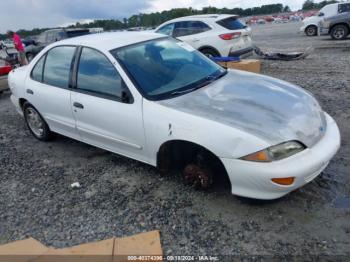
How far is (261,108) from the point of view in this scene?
3.01 meters

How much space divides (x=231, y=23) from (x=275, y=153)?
24.2 ft

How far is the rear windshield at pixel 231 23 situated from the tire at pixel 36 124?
19.8ft

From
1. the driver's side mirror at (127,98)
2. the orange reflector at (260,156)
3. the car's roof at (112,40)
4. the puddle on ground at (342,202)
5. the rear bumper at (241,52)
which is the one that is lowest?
the puddle on ground at (342,202)

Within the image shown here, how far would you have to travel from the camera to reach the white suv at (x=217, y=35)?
8953mm

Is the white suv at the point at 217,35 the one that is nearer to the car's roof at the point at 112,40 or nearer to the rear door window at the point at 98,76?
the car's roof at the point at 112,40

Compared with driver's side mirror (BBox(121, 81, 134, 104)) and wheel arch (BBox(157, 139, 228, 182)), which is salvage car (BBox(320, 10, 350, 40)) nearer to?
wheel arch (BBox(157, 139, 228, 182))

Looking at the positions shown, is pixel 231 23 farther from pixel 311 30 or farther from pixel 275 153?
pixel 311 30

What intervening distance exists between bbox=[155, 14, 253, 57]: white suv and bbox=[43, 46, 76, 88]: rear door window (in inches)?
216

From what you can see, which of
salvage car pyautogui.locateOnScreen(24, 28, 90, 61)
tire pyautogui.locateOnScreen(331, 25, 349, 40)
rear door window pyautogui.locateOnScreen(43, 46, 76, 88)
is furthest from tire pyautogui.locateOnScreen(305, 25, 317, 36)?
rear door window pyautogui.locateOnScreen(43, 46, 76, 88)

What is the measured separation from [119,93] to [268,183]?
1.77 m

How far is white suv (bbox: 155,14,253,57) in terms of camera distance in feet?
29.4

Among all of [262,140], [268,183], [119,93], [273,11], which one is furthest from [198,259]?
[273,11]

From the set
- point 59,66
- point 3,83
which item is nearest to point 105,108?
point 59,66

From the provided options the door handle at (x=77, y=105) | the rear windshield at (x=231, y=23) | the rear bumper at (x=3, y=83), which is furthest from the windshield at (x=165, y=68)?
the rear bumper at (x=3, y=83)
